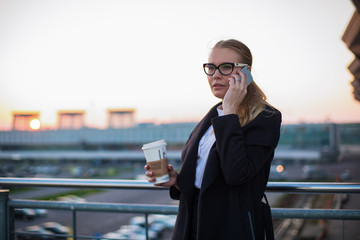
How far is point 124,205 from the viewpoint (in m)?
2.09

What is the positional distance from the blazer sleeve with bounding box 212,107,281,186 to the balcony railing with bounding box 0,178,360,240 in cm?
65

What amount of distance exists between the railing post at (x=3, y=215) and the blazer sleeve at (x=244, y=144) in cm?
187

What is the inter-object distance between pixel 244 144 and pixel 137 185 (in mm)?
1013

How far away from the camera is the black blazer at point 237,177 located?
120 cm

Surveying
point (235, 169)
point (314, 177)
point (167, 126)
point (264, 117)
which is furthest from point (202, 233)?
point (167, 126)

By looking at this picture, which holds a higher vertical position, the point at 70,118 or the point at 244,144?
the point at 70,118

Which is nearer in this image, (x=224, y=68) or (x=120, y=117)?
(x=224, y=68)

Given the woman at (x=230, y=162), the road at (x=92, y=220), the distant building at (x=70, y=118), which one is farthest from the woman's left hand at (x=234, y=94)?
the distant building at (x=70, y=118)

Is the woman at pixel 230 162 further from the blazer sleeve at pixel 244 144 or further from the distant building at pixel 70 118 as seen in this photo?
the distant building at pixel 70 118

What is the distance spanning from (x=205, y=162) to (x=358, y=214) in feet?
3.36

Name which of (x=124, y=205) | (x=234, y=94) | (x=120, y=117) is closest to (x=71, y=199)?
(x=124, y=205)

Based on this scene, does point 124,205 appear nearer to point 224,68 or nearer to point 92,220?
point 224,68

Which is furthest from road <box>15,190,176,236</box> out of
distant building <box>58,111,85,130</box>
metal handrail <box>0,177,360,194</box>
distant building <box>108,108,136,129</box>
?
distant building <box>58,111,85,130</box>

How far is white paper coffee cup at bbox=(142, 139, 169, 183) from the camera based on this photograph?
132 cm
